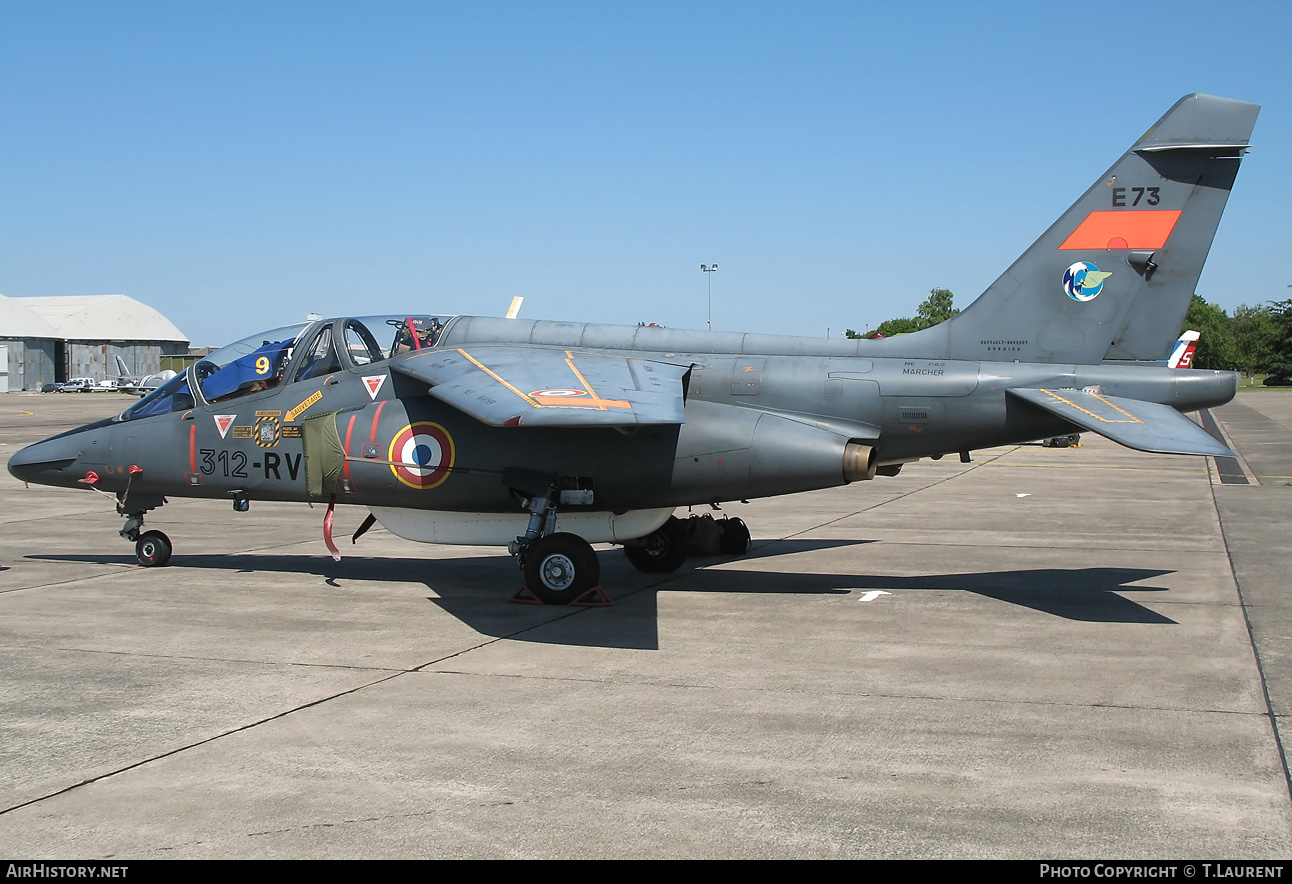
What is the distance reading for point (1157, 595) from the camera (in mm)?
11102

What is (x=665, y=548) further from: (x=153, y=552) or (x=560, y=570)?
(x=153, y=552)

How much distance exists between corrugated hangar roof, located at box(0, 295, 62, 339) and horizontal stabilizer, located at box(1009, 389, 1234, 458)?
11570 centimetres

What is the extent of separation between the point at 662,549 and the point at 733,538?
5.47ft

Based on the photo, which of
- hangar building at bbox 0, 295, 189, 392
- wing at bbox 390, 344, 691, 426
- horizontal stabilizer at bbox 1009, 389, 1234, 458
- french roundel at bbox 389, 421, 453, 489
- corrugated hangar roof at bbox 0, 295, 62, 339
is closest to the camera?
horizontal stabilizer at bbox 1009, 389, 1234, 458

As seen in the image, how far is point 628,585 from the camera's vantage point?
11820 millimetres

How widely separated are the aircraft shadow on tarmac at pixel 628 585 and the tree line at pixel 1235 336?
87.7 m

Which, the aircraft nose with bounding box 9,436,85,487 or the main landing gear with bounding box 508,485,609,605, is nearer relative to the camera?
the main landing gear with bounding box 508,485,609,605

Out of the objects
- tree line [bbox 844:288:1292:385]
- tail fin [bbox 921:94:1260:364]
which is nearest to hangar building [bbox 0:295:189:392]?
tree line [bbox 844:288:1292:385]

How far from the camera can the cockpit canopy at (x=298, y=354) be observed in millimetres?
11531

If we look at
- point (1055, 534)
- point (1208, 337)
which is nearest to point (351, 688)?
point (1055, 534)

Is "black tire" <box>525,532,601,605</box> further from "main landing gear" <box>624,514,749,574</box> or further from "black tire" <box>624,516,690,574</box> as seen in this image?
"black tire" <box>624,516,690,574</box>

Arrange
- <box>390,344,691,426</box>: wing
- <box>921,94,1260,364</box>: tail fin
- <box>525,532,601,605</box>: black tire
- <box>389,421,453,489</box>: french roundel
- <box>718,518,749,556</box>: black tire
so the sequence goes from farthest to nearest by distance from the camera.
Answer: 1. <box>718,518,749,556</box>: black tire
2. <box>389,421,453,489</box>: french roundel
3. <box>921,94,1260,364</box>: tail fin
4. <box>525,532,601,605</box>: black tire
5. <box>390,344,691,426</box>: wing

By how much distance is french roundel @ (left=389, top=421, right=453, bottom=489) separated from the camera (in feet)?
35.6

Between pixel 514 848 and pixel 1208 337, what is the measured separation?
15524 centimetres
